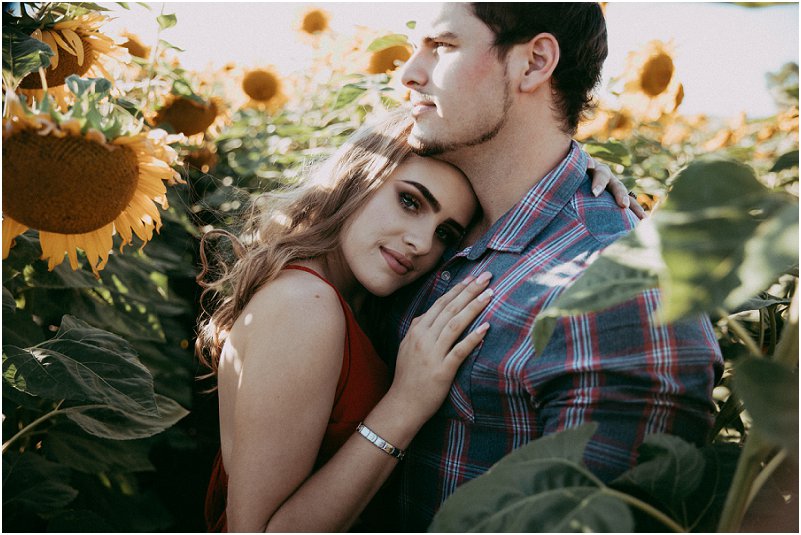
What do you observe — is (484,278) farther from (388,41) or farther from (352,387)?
(388,41)

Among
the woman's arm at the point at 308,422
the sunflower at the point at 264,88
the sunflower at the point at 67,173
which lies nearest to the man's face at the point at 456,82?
the woman's arm at the point at 308,422

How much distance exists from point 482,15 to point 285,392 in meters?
0.93

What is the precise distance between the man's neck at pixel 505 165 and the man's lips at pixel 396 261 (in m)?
0.23

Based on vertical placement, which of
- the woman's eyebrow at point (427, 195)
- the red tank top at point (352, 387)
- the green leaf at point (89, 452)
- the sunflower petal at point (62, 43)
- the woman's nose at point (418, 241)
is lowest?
the green leaf at point (89, 452)

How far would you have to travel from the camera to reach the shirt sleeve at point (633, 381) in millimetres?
1187

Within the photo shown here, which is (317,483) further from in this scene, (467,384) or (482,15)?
(482,15)

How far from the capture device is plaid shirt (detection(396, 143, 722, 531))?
120 cm

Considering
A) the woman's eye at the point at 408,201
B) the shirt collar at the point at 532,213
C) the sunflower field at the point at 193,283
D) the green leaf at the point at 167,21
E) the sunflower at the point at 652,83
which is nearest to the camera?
the sunflower field at the point at 193,283

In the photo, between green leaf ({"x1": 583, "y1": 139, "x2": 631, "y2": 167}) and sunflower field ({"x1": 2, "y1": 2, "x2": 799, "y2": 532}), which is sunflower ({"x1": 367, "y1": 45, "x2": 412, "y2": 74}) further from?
green leaf ({"x1": 583, "y1": 139, "x2": 631, "y2": 167})

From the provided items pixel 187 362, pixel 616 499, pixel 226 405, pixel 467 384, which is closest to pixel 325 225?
pixel 226 405

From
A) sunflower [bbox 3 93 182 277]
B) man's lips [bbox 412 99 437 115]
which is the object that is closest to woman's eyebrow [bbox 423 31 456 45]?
man's lips [bbox 412 99 437 115]

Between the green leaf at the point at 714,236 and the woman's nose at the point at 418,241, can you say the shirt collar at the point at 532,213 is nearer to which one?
the woman's nose at the point at 418,241

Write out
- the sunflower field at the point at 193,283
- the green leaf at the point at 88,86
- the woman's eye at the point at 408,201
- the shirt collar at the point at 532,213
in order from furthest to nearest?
the woman's eye at the point at 408,201, the shirt collar at the point at 532,213, the green leaf at the point at 88,86, the sunflower field at the point at 193,283

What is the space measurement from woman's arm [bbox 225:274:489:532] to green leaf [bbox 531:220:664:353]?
0.67 m
